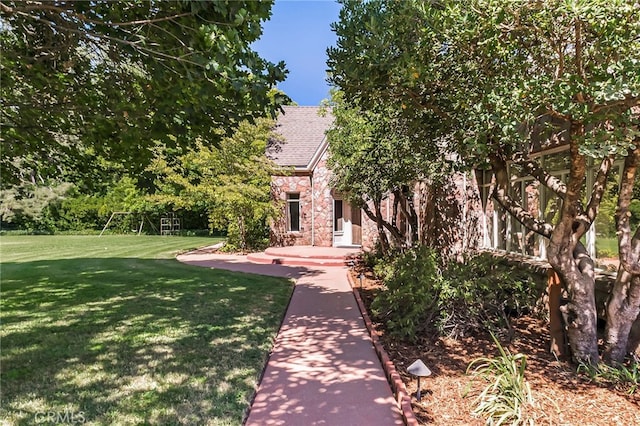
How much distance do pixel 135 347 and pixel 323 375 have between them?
2.65 metres

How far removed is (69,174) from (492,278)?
759cm

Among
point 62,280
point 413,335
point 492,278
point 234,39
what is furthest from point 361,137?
point 62,280

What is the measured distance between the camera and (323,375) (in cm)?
458

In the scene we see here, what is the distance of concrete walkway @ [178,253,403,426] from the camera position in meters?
3.64

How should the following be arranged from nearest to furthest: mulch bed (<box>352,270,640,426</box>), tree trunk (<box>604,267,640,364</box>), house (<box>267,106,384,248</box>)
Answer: mulch bed (<box>352,270,640,426</box>)
tree trunk (<box>604,267,640,364</box>)
house (<box>267,106,384,248</box>)

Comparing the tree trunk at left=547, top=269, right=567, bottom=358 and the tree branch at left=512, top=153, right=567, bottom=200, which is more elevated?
the tree branch at left=512, top=153, right=567, bottom=200

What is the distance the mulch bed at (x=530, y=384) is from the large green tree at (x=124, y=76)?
3.45m

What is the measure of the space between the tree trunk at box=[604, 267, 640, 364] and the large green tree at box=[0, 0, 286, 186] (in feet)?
14.5

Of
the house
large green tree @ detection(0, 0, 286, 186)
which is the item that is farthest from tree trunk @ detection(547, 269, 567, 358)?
the house

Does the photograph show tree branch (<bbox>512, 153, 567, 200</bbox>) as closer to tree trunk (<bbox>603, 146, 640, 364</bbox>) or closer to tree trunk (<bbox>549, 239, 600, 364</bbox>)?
tree trunk (<bbox>603, 146, 640, 364</bbox>)

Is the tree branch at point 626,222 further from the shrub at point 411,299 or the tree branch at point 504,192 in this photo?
the shrub at point 411,299

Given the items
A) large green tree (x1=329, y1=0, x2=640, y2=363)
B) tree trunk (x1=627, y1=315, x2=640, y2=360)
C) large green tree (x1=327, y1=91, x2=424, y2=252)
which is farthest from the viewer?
large green tree (x1=327, y1=91, x2=424, y2=252)

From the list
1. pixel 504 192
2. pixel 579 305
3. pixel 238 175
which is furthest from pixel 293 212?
pixel 579 305

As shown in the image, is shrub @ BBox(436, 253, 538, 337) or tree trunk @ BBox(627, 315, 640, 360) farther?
shrub @ BBox(436, 253, 538, 337)
